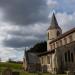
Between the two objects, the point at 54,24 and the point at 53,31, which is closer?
the point at 53,31

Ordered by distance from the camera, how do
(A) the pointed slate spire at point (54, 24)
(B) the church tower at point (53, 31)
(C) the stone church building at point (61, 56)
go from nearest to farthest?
(C) the stone church building at point (61, 56), (B) the church tower at point (53, 31), (A) the pointed slate spire at point (54, 24)

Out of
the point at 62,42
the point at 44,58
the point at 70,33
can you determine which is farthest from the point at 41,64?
the point at 70,33

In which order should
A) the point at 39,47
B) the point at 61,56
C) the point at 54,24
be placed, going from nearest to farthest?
the point at 61,56, the point at 54,24, the point at 39,47

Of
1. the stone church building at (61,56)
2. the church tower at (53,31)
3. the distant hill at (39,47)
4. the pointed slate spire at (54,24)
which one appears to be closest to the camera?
the stone church building at (61,56)

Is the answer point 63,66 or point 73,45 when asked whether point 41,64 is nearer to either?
point 63,66

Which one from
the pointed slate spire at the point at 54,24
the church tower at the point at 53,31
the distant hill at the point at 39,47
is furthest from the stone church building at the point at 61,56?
the distant hill at the point at 39,47

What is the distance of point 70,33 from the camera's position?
2240 inches

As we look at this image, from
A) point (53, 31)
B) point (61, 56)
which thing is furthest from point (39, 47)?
point (61, 56)

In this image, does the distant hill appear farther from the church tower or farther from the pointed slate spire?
the pointed slate spire

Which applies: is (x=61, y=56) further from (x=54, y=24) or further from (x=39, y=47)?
(x=39, y=47)

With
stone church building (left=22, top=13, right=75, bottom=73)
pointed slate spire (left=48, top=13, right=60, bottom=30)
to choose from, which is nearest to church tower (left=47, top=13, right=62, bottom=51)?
pointed slate spire (left=48, top=13, right=60, bottom=30)

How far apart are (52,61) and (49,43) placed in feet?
55.6

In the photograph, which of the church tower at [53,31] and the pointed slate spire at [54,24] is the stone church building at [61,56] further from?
the pointed slate spire at [54,24]

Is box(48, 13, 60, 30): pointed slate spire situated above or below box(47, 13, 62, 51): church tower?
above
